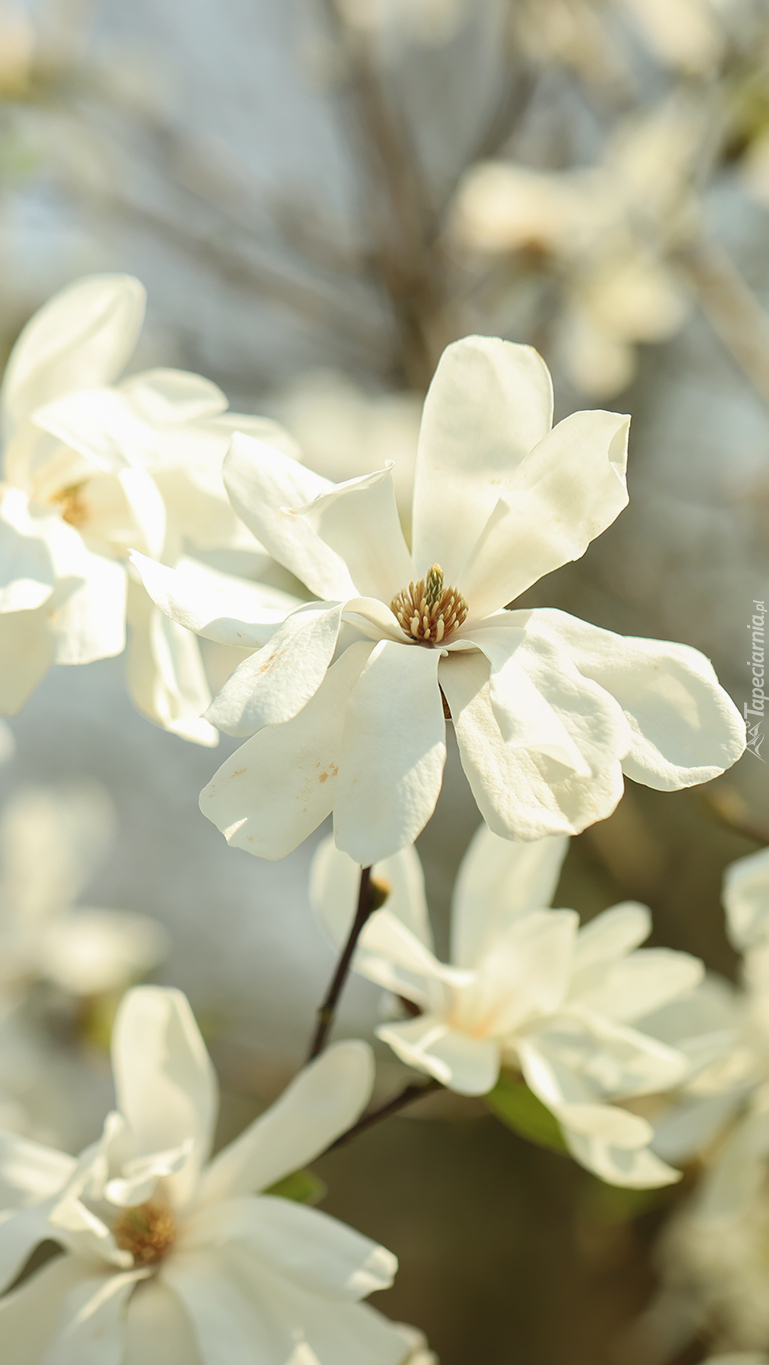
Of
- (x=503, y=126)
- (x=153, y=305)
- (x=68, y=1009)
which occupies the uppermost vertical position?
(x=503, y=126)

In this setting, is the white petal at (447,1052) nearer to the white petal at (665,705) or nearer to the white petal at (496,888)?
the white petal at (496,888)

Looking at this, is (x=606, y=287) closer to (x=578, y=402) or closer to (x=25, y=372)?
A: (x=578, y=402)

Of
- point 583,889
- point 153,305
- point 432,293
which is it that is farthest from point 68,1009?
point 153,305

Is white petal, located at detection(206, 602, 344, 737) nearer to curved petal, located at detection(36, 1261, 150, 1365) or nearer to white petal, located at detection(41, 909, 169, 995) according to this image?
curved petal, located at detection(36, 1261, 150, 1365)

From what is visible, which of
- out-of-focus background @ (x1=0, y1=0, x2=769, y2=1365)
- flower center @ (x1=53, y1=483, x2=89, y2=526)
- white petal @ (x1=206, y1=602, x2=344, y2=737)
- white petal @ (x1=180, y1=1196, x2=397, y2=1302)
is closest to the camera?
white petal @ (x1=206, y1=602, x2=344, y2=737)

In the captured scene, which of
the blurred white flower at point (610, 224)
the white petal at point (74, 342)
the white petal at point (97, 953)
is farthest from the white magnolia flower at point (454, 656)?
the blurred white flower at point (610, 224)

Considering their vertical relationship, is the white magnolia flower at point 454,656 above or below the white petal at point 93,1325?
above

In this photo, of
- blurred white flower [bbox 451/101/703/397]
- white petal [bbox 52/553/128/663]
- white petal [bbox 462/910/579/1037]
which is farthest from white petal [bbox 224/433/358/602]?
blurred white flower [bbox 451/101/703/397]
